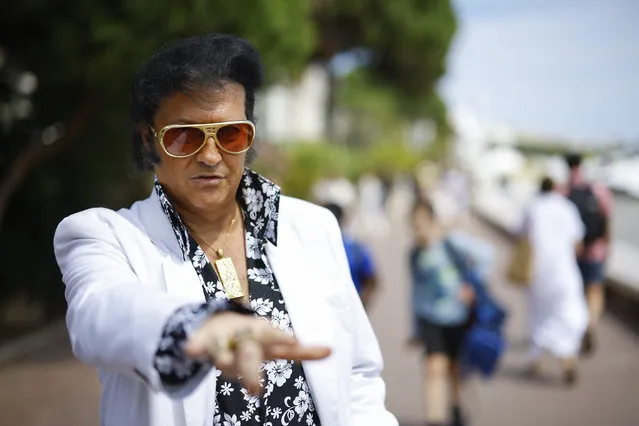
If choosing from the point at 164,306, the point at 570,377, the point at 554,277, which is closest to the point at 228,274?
the point at 164,306

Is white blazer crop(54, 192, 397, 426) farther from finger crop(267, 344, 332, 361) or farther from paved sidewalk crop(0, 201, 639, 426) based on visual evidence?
paved sidewalk crop(0, 201, 639, 426)

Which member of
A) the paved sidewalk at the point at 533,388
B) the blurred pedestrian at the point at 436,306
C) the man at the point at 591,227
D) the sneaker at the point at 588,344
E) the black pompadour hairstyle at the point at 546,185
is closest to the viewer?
the blurred pedestrian at the point at 436,306

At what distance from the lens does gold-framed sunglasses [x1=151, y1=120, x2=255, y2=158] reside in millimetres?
1869

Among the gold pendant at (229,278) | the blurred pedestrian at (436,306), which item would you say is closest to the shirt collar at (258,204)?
the gold pendant at (229,278)

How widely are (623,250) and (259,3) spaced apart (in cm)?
939

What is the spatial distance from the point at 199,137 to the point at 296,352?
2.38ft

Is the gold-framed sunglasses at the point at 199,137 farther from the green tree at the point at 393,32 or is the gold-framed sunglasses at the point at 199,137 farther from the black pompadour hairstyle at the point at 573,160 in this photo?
the green tree at the point at 393,32

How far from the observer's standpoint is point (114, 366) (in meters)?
1.45

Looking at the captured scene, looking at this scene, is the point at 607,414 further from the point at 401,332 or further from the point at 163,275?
the point at 163,275

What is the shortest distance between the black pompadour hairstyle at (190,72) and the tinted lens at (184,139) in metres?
0.09

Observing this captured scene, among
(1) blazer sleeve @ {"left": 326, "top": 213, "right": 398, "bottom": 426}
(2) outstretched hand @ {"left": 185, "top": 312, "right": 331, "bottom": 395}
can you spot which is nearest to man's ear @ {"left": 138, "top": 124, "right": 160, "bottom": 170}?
(1) blazer sleeve @ {"left": 326, "top": 213, "right": 398, "bottom": 426}

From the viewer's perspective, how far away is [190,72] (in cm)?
187

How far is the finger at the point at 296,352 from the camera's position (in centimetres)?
128

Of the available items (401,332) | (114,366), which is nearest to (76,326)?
(114,366)
